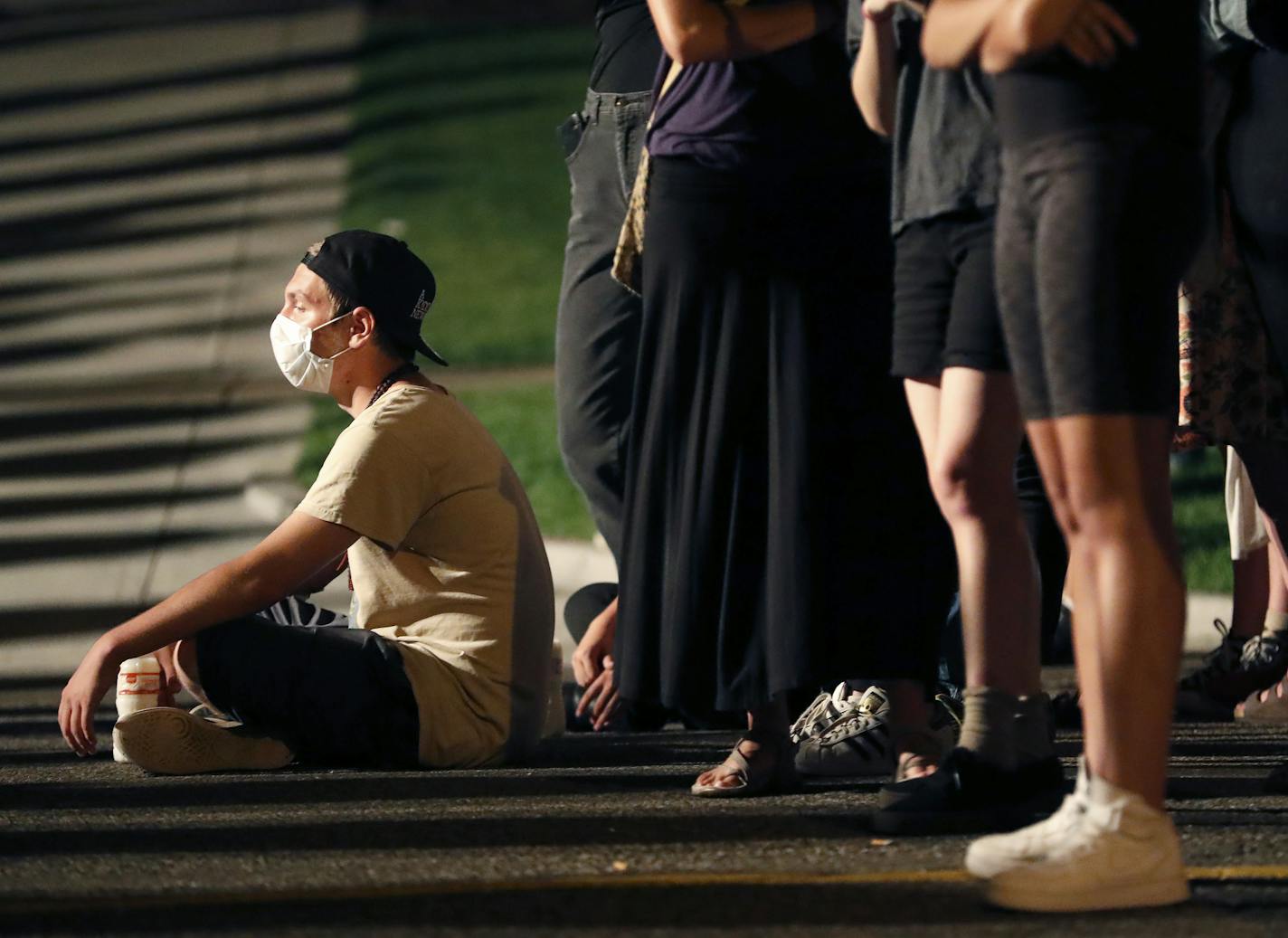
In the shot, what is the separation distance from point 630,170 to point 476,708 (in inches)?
49.4

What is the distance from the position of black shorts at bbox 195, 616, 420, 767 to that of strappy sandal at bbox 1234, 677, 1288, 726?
187 centimetres

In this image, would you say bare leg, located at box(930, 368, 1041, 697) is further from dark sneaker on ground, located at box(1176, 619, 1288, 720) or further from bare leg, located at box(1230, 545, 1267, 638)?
bare leg, located at box(1230, 545, 1267, 638)

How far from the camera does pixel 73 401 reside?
11.4m

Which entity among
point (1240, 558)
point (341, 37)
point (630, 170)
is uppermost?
point (341, 37)

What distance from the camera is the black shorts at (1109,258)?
9.26ft

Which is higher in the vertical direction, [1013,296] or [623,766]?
[1013,296]

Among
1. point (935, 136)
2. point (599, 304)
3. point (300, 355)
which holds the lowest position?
point (300, 355)

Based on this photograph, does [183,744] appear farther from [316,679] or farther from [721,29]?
[721,29]

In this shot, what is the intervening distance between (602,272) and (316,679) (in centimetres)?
122

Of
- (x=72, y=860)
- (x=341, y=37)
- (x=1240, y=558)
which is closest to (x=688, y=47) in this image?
(x=72, y=860)

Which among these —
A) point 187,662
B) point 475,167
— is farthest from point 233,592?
point 475,167

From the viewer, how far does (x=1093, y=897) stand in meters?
2.80

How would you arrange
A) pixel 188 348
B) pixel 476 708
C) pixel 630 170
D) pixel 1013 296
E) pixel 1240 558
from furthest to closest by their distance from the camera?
A: pixel 188 348 → pixel 1240 558 → pixel 630 170 → pixel 476 708 → pixel 1013 296

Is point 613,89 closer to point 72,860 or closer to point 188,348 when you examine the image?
point 72,860
